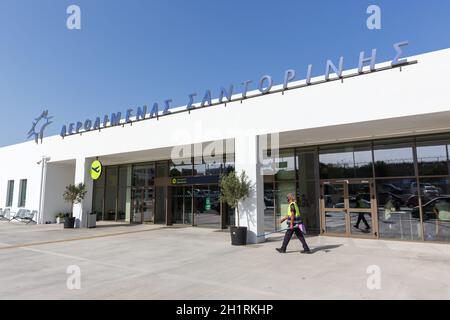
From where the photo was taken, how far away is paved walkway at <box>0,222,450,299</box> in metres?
5.91

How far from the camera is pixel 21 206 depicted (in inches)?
902

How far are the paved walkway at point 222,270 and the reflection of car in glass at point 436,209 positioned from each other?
3.61 ft

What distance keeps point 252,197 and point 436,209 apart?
660cm

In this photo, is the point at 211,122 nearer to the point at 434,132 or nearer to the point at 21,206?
the point at 434,132

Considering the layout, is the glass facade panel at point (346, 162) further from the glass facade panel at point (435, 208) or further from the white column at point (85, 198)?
the white column at point (85, 198)

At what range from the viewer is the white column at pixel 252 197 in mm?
11906

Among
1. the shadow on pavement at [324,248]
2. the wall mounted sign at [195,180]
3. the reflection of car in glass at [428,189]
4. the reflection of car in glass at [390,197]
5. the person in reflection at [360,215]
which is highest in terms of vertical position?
the wall mounted sign at [195,180]

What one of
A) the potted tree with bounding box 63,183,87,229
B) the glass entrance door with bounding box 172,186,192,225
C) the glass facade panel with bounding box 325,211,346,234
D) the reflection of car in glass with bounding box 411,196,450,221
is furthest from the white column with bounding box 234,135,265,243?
the potted tree with bounding box 63,183,87,229

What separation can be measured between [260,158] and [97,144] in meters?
10.4

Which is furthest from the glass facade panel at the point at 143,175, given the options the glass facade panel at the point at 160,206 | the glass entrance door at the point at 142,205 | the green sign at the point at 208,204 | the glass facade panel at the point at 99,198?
the green sign at the point at 208,204

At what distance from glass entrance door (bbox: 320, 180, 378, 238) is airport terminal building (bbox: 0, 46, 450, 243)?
1.6 inches

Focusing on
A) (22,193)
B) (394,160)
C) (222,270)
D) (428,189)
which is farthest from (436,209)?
(22,193)

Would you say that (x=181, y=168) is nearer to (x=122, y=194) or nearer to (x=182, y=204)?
(x=182, y=204)

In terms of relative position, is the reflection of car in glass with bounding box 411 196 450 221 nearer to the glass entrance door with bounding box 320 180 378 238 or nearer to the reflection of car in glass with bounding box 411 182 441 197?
the reflection of car in glass with bounding box 411 182 441 197
